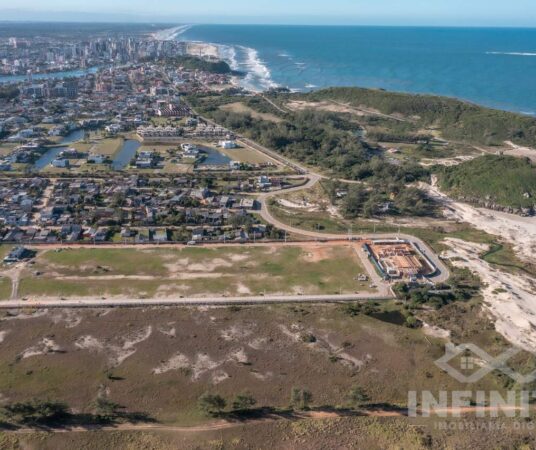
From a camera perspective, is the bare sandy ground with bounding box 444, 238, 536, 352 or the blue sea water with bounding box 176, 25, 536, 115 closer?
the bare sandy ground with bounding box 444, 238, 536, 352

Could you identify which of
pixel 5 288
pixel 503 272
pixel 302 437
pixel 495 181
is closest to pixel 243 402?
pixel 302 437

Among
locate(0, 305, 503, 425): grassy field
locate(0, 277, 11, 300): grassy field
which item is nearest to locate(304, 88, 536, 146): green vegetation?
locate(0, 305, 503, 425): grassy field

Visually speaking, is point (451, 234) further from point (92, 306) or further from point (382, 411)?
point (92, 306)

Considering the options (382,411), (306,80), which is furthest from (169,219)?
(306,80)


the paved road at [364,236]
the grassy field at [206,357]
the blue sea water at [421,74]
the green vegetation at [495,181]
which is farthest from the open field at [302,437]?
the blue sea water at [421,74]

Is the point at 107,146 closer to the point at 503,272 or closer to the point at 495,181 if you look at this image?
the point at 495,181

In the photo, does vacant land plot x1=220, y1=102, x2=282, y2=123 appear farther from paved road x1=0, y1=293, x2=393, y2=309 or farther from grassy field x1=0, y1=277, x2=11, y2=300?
grassy field x1=0, y1=277, x2=11, y2=300
